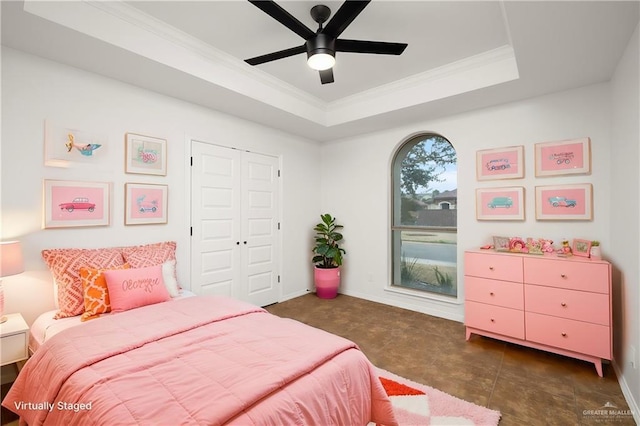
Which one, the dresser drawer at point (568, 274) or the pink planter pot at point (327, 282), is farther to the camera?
the pink planter pot at point (327, 282)

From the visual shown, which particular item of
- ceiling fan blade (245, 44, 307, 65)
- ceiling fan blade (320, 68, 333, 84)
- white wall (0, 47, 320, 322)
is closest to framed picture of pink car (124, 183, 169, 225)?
white wall (0, 47, 320, 322)

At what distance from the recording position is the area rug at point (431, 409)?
1883 millimetres

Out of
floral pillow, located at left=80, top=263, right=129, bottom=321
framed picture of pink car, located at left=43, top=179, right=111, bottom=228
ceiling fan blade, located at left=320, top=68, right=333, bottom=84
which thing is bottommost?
floral pillow, located at left=80, top=263, right=129, bottom=321

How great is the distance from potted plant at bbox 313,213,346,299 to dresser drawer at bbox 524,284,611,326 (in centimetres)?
244

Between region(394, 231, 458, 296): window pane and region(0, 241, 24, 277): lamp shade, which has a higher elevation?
region(0, 241, 24, 277): lamp shade

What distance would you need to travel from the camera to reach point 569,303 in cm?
257

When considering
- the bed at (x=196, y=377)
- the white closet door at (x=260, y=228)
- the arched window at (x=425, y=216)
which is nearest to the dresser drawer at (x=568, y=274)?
the arched window at (x=425, y=216)

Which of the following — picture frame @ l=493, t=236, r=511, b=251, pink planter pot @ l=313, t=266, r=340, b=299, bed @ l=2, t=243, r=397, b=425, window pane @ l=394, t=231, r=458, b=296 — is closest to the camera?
bed @ l=2, t=243, r=397, b=425

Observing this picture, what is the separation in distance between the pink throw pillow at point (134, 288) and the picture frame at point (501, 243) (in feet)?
10.8

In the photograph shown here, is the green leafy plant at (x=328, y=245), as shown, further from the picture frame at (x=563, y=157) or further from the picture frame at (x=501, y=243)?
the picture frame at (x=563, y=157)

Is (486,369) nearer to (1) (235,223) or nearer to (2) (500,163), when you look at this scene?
(2) (500,163)

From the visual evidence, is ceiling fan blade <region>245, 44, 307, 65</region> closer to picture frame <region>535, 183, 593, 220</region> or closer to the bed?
the bed

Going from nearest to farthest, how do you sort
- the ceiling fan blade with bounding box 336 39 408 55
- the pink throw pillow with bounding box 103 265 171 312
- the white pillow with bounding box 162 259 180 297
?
the ceiling fan blade with bounding box 336 39 408 55, the pink throw pillow with bounding box 103 265 171 312, the white pillow with bounding box 162 259 180 297

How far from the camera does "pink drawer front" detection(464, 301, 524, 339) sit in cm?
283
